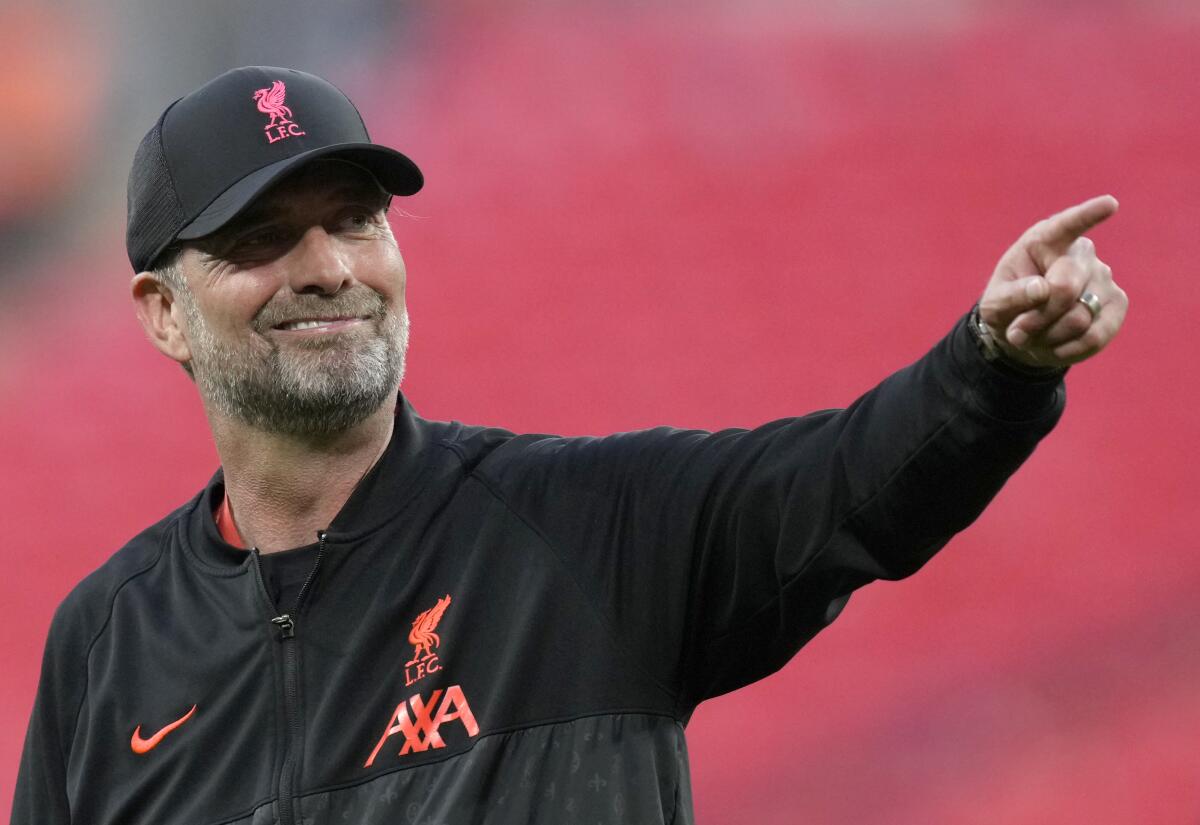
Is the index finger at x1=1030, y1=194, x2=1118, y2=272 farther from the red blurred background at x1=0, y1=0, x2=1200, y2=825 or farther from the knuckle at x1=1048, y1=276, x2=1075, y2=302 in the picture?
the red blurred background at x1=0, y1=0, x2=1200, y2=825

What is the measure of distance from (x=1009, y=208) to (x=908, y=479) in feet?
10.5

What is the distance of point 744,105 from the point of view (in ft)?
14.4

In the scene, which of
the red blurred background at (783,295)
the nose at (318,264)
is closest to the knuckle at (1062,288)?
the nose at (318,264)

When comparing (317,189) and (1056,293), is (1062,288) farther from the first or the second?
(317,189)

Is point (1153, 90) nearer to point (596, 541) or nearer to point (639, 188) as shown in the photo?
point (639, 188)

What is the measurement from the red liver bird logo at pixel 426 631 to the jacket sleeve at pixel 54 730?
0.38m

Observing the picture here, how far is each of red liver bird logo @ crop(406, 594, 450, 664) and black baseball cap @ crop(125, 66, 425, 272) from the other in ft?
1.31

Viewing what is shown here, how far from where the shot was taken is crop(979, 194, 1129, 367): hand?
3.32 ft

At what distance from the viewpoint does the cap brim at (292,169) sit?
4.81ft

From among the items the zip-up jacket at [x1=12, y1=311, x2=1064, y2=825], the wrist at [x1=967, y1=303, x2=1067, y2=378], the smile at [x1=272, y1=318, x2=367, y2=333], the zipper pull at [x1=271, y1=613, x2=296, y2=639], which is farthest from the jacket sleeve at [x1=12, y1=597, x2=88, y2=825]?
the wrist at [x1=967, y1=303, x2=1067, y2=378]

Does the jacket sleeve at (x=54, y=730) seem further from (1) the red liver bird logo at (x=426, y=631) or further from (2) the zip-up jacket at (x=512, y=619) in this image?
(1) the red liver bird logo at (x=426, y=631)

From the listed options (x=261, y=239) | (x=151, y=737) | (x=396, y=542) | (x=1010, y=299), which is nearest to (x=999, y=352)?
(x=1010, y=299)

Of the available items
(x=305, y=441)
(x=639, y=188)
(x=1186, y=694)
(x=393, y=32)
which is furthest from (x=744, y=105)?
(x=305, y=441)

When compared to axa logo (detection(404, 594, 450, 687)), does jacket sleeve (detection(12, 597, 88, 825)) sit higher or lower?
lower
